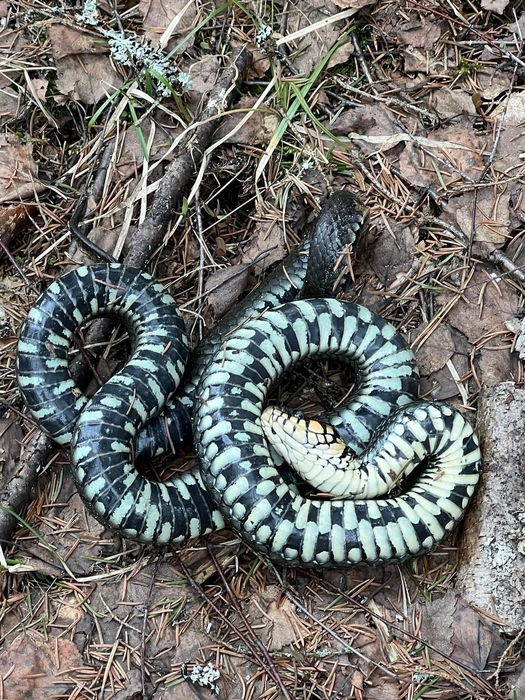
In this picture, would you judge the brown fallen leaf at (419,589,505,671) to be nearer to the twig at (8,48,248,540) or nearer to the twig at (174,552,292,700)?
the twig at (174,552,292,700)

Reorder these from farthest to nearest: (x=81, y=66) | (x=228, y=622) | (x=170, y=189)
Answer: (x=81, y=66)
(x=170, y=189)
(x=228, y=622)

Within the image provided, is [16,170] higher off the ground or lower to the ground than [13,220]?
higher

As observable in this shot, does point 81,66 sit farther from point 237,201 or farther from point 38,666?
point 38,666

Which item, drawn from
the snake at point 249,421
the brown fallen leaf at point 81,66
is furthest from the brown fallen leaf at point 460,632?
the brown fallen leaf at point 81,66

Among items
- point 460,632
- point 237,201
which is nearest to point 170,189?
point 237,201

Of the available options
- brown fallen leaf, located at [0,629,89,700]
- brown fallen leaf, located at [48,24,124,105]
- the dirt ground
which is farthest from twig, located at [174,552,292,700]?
brown fallen leaf, located at [48,24,124,105]

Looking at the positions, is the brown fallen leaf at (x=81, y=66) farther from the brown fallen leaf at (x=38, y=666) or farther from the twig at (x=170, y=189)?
the brown fallen leaf at (x=38, y=666)
